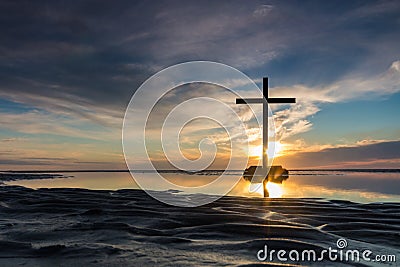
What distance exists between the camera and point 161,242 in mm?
6754

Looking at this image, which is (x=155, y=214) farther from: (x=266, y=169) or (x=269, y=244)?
(x=266, y=169)

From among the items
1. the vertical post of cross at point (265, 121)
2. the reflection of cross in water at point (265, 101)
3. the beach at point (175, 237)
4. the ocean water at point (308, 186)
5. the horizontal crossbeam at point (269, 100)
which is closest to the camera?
the beach at point (175, 237)

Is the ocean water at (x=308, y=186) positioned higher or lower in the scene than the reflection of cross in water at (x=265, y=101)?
lower

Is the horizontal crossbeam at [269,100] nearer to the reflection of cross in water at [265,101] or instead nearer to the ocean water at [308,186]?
the reflection of cross in water at [265,101]

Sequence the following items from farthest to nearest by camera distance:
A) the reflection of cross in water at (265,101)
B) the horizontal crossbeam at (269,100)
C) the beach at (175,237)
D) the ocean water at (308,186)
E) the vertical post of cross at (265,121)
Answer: the horizontal crossbeam at (269,100) < the reflection of cross in water at (265,101) < the vertical post of cross at (265,121) < the ocean water at (308,186) < the beach at (175,237)

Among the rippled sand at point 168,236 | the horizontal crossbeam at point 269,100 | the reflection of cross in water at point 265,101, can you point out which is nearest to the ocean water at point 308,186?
the reflection of cross in water at point 265,101

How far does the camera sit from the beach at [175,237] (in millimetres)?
5594

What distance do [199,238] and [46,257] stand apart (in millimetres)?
2846

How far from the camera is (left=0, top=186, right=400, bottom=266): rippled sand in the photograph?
18.5ft

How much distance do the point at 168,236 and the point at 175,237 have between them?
9.5 inches

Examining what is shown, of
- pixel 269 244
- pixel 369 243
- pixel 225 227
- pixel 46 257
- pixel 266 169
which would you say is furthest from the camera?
pixel 266 169

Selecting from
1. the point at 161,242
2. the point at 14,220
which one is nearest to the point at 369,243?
the point at 161,242

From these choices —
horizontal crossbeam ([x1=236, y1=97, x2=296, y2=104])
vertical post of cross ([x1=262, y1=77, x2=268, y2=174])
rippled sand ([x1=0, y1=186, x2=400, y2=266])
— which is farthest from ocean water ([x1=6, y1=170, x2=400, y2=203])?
rippled sand ([x1=0, y1=186, x2=400, y2=266])

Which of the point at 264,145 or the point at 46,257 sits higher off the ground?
the point at 264,145
